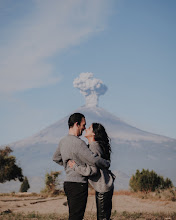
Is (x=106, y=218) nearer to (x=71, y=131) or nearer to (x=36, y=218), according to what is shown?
(x=71, y=131)

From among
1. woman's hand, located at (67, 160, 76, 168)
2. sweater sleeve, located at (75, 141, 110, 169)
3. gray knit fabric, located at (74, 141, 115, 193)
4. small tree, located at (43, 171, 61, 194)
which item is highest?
sweater sleeve, located at (75, 141, 110, 169)

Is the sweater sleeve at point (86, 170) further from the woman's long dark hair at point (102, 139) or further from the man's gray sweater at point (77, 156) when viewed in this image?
the woman's long dark hair at point (102, 139)

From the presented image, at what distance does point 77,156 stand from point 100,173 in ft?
→ 1.55

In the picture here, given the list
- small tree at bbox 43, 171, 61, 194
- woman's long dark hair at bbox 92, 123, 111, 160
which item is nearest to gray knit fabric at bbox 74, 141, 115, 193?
woman's long dark hair at bbox 92, 123, 111, 160

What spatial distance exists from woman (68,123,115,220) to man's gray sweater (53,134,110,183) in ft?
0.28

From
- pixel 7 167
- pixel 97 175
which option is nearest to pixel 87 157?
pixel 97 175

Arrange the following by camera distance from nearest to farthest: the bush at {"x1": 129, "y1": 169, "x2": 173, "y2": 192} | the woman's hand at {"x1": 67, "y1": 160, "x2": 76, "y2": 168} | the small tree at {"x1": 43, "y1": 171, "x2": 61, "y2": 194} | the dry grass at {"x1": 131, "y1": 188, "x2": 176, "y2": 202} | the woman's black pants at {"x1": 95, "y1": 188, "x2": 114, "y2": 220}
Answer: the woman's hand at {"x1": 67, "y1": 160, "x2": 76, "y2": 168} → the woman's black pants at {"x1": 95, "y1": 188, "x2": 114, "y2": 220} → the dry grass at {"x1": 131, "y1": 188, "x2": 176, "y2": 202} → the bush at {"x1": 129, "y1": 169, "x2": 173, "y2": 192} → the small tree at {"x1": 43, "y1": 171, "x2": 61, "y2": 194}

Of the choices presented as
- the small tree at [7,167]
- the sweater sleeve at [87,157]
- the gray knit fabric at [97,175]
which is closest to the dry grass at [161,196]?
the small tree at [7,167]

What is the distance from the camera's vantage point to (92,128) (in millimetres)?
5102

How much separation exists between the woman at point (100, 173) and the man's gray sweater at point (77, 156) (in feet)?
0.28

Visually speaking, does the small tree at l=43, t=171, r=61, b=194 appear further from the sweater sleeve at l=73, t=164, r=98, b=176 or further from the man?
the sweater sleeve at l=73, t=164, r=98, b=176

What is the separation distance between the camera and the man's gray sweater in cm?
446

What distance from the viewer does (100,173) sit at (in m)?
4.72

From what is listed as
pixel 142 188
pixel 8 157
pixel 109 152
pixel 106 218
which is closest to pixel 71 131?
pixel 109 152
